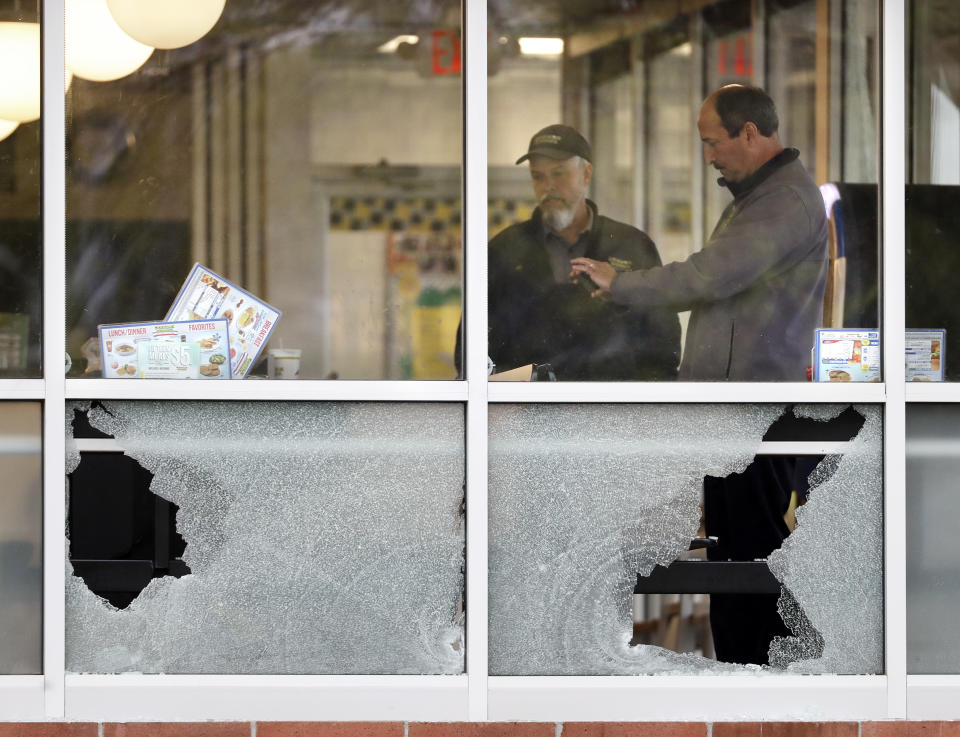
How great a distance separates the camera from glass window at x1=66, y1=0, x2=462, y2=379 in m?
3.10

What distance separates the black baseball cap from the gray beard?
17 cm

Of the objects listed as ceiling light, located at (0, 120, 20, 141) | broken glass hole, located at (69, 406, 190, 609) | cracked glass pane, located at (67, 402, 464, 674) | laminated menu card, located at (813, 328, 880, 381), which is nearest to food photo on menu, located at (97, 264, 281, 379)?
cracked glass pane, located at (67, 402, 464, 674)

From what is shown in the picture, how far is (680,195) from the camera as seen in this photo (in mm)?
3191

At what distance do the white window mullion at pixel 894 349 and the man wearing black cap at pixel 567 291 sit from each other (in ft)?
2.22

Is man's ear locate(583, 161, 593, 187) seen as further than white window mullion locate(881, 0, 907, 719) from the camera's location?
Yes

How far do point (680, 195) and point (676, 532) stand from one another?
3.60 feet

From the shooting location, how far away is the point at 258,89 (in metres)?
3.24

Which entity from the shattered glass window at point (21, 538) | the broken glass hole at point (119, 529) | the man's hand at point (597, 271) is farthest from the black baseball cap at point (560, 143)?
the shattered glass window at point (21, 538)

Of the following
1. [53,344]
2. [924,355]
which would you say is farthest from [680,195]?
[53,344]

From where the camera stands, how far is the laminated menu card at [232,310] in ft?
10.2

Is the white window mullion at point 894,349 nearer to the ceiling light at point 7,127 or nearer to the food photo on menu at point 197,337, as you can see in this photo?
the food photo on menu at point 197,337

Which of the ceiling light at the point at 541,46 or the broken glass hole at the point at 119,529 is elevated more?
the ceiling light at the point at 541,46


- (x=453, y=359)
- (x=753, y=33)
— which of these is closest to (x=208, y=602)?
(x=453, y=359)

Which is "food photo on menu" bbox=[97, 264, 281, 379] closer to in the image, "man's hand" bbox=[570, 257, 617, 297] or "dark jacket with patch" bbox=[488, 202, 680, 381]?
"dark jacket with patch" bbox=[488, 202, 680, 381]
